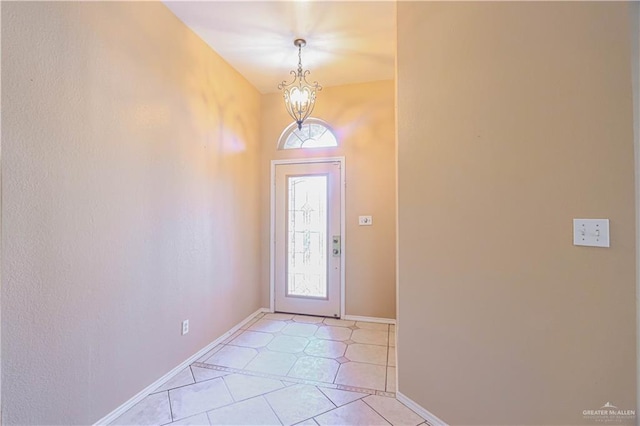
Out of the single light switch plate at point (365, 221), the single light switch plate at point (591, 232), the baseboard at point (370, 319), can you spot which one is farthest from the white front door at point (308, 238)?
the single light switch plate at point (591, 232)

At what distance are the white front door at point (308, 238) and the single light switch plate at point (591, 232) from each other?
2.43 metres

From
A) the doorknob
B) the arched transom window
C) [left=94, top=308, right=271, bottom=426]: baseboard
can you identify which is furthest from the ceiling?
[left=94, top=308, right=271, bottom=426]: baseboard

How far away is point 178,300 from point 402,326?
179 cm

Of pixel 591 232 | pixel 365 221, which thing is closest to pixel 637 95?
pixel 591 232

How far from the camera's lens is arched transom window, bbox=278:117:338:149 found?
360 centimetres

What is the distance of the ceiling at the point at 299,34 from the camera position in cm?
215

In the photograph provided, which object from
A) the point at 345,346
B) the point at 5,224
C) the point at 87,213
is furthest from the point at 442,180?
the point at 5,224

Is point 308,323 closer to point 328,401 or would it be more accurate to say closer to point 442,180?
point 328,401

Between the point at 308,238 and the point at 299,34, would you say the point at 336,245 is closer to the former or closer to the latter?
the point at 308,238

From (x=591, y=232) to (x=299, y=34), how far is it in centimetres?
253

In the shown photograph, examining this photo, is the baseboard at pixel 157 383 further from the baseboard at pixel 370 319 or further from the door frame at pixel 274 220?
the baseboard at pixel 370 319

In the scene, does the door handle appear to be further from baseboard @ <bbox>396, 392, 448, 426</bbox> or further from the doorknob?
baseboard @ <bbox>396, 392, 448, 426</bbox>

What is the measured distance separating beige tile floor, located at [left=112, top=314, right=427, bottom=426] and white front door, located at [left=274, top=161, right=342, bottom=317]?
23.4 inches

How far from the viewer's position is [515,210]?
4.63ft
